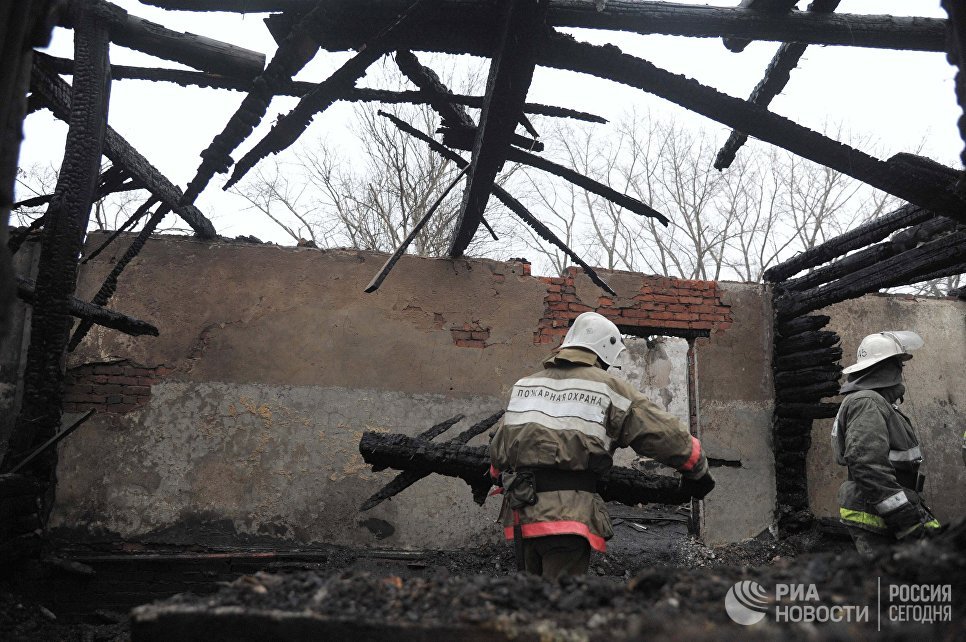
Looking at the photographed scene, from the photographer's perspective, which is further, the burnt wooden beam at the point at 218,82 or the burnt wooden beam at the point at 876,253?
the burnt wooden beam at the point at 876,253

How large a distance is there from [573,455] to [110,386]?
476cm

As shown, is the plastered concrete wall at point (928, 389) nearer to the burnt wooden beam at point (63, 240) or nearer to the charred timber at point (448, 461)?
the charred timber at point (448, 461)

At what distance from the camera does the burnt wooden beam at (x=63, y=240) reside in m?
3.79

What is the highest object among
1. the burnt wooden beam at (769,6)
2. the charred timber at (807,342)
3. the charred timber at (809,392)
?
the burnt wooden beam at (769,6)

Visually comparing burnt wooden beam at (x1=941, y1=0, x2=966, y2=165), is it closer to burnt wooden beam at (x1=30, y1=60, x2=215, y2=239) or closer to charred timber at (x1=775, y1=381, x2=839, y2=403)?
burnt wooden beam at (x1=30, y1=60, x2=215, y2=239)

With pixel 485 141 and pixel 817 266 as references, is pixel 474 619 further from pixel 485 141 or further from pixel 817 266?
pixel 817 266

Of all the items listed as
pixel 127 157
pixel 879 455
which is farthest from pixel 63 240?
pixel 879 455

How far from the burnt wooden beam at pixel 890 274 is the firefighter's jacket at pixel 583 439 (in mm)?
3585

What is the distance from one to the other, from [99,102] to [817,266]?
7161 mm

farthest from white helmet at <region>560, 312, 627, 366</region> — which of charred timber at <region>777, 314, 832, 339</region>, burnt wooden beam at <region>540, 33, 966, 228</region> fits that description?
charred timber at <region>777, 314, 832, 339</region>

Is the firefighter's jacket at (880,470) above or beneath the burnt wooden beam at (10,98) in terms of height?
beneath

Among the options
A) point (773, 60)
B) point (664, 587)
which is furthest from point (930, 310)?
point (664, 587)

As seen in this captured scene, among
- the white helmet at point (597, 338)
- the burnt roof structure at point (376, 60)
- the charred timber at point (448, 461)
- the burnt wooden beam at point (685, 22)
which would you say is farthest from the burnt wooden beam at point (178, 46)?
the white helmet at point (597, 338)

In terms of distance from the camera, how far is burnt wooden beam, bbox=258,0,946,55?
11.3ft
